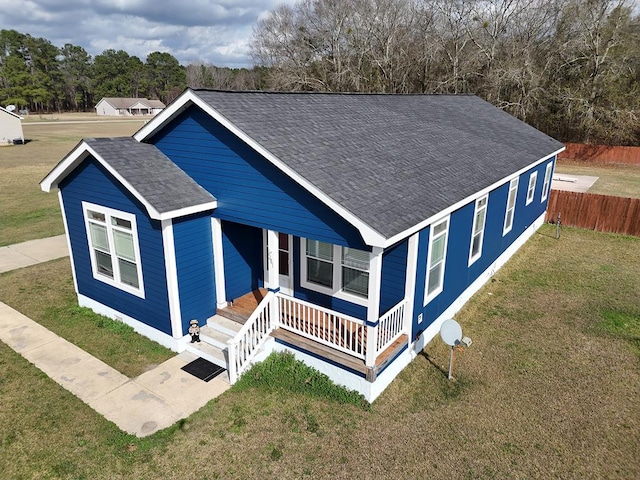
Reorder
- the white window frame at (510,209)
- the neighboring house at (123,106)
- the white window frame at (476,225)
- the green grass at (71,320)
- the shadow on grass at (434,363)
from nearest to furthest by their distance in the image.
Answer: the shadow on grass at (434,363) → the green grass at (71,320) → the white window frame at (476,225) → the white window frame at (510,209) → the neighboring house at (123,106)

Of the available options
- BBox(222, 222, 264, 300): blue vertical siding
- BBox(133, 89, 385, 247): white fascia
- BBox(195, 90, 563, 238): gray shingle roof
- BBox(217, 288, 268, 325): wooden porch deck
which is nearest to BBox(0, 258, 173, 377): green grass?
BBox(217, 288, 268, 325): wooden porch deck

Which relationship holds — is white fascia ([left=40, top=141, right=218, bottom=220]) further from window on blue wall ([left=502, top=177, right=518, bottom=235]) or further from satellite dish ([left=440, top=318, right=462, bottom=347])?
window on blue wall ([left=502, top=177, right=518, bottom=235])

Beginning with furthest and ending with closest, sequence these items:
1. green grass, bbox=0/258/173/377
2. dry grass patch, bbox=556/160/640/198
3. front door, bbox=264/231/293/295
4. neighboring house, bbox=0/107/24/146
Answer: neighboring house, bbox=0/107/24/146 < dry grass patch, bbox=556/160/640/198 < front door, bbox=264/231/293/295 < green grass, bbox=0/258/173/377

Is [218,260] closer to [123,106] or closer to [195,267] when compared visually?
[195,267]

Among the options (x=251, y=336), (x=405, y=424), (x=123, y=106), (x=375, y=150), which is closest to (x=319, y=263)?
(x=251, y=336)

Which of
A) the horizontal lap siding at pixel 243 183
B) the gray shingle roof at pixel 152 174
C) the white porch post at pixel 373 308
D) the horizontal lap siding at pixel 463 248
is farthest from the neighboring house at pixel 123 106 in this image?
the white porch post at pixel 373 308

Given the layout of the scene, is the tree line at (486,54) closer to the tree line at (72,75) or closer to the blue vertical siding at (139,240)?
the blue vertical siding at (139,240)

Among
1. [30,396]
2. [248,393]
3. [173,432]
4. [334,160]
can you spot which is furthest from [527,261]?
[30,396]
